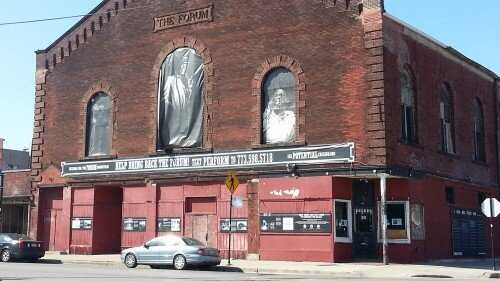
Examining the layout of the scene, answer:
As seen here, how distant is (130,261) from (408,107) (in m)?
13.8

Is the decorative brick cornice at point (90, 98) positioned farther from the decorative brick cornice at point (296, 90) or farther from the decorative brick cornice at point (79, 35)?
the decorative brick cornice at point (296, 90)

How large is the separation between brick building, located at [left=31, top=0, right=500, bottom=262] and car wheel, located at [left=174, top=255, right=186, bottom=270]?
4.72m

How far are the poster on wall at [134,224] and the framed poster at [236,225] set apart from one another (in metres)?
4.43

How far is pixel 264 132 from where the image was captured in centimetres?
2920

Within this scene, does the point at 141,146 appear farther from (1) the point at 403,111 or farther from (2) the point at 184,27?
(1) the point at 403,111

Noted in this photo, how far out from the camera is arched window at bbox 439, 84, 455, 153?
32.4 metres

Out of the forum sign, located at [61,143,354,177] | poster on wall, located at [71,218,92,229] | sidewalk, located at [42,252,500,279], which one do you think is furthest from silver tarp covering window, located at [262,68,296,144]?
poster on wall, located at [71,218,92,229]

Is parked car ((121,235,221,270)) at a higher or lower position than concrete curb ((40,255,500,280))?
higher

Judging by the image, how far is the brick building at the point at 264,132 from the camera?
88.3 feet

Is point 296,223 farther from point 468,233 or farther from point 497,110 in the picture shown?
point 497,110

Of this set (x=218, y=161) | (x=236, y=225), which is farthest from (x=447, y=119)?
(x=236, y=225)

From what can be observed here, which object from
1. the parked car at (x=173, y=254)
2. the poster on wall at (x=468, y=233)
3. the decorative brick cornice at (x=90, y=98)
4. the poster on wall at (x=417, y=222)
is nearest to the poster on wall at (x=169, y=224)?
the decorative brick cornice at (x=90, y=98)

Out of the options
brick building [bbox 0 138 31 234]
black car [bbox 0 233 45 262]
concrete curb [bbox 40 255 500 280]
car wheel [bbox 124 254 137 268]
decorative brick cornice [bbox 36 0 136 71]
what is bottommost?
concrete curb [bbox 40 255 500 280]

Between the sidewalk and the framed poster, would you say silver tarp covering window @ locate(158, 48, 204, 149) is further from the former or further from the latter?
the sidewalk
